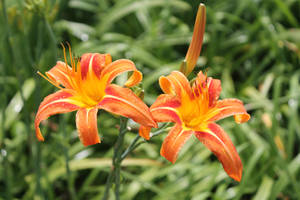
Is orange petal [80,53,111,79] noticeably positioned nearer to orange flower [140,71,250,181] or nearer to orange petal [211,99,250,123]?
orange flower [140,71,250,181]

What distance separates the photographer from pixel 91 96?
1.03 metres

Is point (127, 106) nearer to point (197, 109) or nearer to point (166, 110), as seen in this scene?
A: point (166, 110)

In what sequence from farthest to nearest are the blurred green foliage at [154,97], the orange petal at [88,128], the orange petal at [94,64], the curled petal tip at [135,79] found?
the blurred green foliage at [154,97] → the orange petal at [94,64] → the curled petal tip at [135,79] → the orange petal at [88,128]

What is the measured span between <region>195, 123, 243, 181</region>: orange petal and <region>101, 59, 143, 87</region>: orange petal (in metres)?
0.21

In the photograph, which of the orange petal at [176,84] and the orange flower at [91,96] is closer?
the orange flower at [91,96]

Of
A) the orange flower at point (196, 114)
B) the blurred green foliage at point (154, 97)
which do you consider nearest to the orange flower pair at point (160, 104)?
the orange flower at point (196, 114)

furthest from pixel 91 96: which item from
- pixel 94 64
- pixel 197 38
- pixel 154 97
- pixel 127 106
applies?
pixel 154 97

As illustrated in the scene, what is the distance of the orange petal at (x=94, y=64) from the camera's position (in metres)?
1.02

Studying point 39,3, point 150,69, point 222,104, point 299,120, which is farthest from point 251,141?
point 39,3

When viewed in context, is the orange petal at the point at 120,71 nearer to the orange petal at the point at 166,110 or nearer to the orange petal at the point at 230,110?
the orange petal at the point at 166,110

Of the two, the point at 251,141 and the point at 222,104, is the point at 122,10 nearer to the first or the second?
the point at 251,141

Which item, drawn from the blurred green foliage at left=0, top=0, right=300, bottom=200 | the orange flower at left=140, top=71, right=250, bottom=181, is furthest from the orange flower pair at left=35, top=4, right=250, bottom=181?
the blurred green foliage at left=0, top=0, right=300, bottom=200

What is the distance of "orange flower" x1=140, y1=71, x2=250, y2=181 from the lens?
0.86m

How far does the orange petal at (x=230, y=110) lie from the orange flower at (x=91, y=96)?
0.80ft
